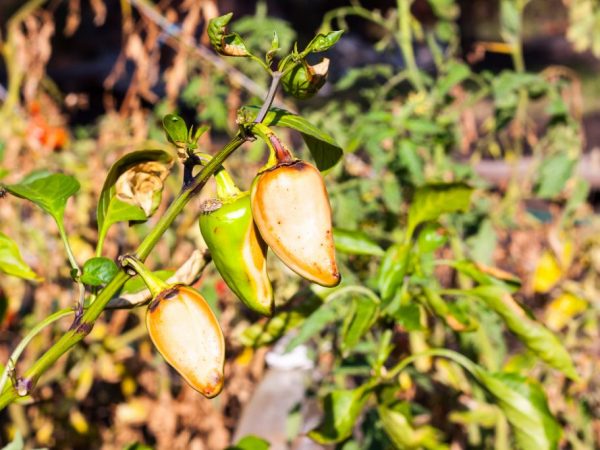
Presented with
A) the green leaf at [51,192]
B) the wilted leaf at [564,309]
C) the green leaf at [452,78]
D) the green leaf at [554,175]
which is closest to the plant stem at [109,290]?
the green leaf at [51,192]

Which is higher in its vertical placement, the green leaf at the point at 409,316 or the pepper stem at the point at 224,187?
the pepper stem at the point at 224,187

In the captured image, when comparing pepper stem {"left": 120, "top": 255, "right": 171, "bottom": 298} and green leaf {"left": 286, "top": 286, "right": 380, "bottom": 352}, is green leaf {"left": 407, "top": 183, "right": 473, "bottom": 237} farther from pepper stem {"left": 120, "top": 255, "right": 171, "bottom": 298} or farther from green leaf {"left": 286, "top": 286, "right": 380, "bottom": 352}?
pepper stem {"left": 120, "top": 255, "right": 171, "bottom": 298}

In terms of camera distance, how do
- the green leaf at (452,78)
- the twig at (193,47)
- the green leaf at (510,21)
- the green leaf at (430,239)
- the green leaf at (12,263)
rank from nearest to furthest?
the green leaf at (12,263), the green leaf at (430,239), the green leaf at (452,78), the green leaf at (510,21), the twig at (193,47)

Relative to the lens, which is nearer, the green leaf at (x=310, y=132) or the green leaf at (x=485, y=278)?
the green leaf at (x=310, y=132)

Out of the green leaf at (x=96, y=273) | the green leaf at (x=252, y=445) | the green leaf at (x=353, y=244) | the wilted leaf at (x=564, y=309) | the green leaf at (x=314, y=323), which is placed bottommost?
the wilted leaf at (x=564, y=309)

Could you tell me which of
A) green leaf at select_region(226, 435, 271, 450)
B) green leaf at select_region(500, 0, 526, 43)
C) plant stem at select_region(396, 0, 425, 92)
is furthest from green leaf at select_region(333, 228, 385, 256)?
green leaf at select_region(500, 0, 526, 43)

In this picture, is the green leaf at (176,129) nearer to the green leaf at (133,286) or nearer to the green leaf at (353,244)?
the green leaf at (133,286)

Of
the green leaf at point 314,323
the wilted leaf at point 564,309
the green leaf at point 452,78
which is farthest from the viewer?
the wilted leaf at point 564,309

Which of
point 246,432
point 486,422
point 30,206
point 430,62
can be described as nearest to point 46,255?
point 30,206
